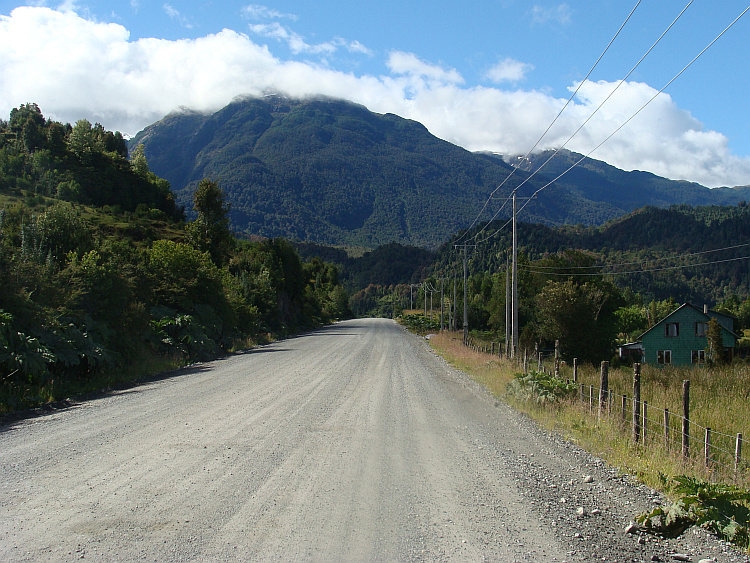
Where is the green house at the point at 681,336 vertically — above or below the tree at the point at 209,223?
below

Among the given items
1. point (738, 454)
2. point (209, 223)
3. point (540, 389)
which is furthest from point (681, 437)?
point (209, 223)

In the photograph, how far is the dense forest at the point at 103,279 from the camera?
14.1m

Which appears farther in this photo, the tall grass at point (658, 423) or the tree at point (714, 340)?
the tree at point (714, 340)

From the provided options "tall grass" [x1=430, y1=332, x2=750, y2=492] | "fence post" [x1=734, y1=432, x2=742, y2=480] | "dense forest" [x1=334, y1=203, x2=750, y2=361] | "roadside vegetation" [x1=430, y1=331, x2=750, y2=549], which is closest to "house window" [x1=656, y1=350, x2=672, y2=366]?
"dense forest" [x1=334, y1=203, x2=750, y2=361]

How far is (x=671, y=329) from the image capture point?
72250 mm

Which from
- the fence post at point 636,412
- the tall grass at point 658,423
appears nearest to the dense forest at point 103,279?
the tall grass at point 658,423

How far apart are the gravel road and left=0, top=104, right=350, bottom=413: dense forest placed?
2.76 meters

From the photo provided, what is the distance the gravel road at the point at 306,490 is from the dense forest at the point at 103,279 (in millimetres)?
2758

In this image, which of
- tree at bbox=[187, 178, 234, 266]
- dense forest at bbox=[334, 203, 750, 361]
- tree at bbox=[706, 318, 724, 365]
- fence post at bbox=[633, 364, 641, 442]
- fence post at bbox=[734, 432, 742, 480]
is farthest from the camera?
tree at bbox=[706, 318, 724, 365]

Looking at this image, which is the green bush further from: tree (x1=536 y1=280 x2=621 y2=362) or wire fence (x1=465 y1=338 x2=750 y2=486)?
tree (x1=536 y1=280 x2=621 y2=362)

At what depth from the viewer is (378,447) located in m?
8.94

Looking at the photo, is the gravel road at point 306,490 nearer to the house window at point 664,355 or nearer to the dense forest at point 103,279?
the dense forest at point 103,279

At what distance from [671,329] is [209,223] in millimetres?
56555

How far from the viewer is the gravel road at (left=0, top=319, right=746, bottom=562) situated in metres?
5.04
